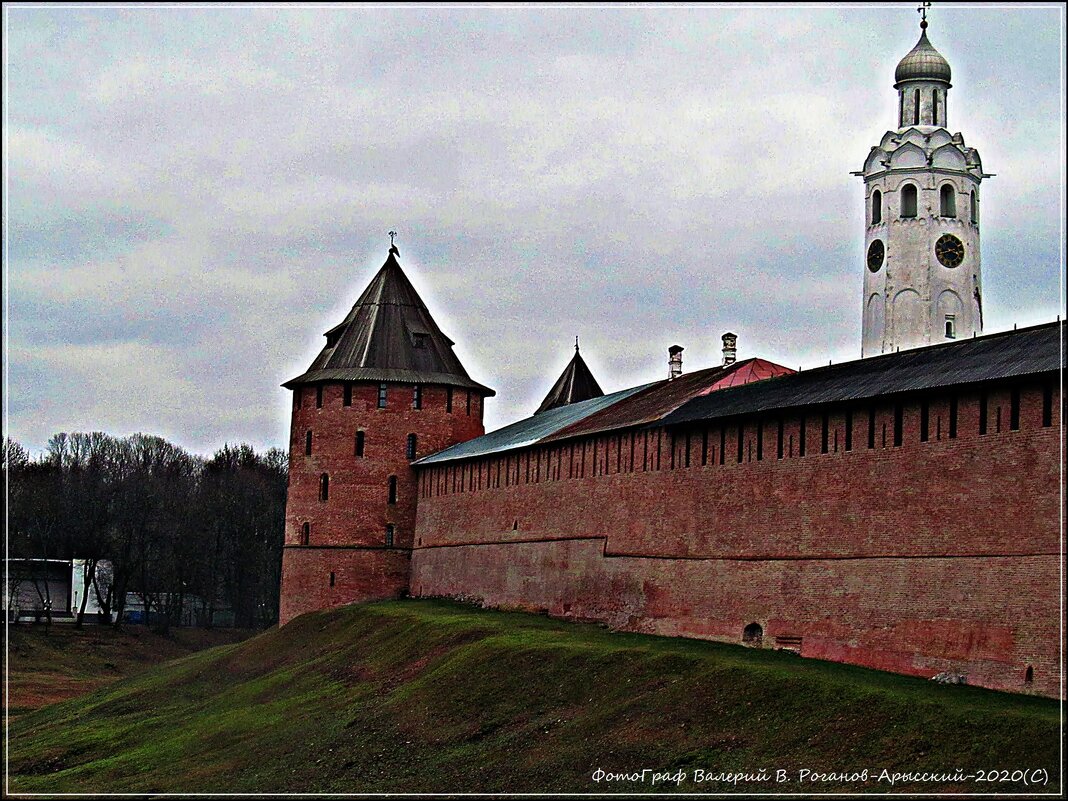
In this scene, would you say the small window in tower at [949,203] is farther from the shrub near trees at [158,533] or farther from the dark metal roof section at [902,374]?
the shrub near trees at [158,533]

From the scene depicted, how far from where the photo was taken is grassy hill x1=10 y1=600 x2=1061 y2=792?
2062 centimetres

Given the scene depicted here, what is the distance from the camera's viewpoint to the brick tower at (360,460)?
152ft

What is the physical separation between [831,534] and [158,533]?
46.0 meters

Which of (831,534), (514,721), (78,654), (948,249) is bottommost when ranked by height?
(78,654)

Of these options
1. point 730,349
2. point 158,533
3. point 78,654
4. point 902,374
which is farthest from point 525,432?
point 158,533

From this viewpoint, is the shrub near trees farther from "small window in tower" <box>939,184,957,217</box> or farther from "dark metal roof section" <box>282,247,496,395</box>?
"small window in tower" <box>939,184,957,217</box>

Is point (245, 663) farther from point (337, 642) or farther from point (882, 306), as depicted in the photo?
point (882, 306)

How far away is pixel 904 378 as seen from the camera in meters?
25.5

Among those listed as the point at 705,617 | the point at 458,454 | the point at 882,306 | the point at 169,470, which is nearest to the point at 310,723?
the point at 705,617

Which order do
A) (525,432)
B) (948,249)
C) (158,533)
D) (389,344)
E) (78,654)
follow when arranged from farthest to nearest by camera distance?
(158,533)
(78,654)
(948,249)
(389,344)
(525,432)

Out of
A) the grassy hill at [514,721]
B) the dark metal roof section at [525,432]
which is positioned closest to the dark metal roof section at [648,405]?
the dark metal roof section at [525,432]

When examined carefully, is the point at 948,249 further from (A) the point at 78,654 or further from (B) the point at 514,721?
(A) the point at 78,654

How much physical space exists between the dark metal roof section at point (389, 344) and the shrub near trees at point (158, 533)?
18730mm

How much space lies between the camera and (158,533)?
6769 cm
